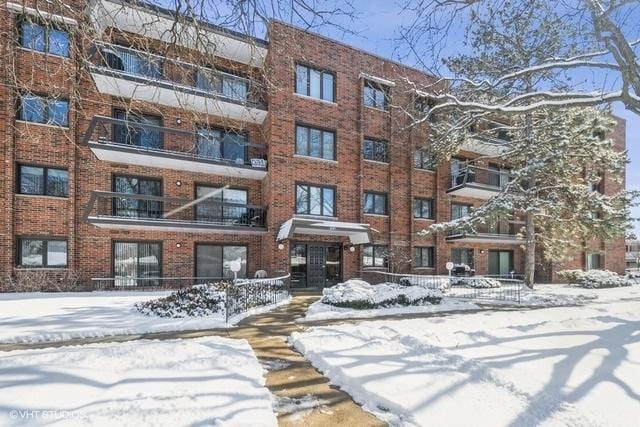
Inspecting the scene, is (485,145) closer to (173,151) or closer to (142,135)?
(173,151)

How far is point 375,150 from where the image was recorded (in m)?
18.8

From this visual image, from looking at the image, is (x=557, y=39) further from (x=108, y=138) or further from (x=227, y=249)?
(x=108, y=138)

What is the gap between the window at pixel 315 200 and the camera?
53.8ft

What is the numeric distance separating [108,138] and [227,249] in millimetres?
6664

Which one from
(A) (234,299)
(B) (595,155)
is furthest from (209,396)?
(B) (595,155)

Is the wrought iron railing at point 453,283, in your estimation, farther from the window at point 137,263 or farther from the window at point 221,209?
the window at point 137,263

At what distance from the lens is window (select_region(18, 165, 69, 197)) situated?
44.1 feet

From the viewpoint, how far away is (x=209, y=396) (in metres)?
4.02

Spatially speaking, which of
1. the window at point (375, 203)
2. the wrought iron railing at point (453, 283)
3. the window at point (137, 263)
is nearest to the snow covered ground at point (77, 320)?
the window at point (137, 263)

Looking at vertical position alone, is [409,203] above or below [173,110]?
below

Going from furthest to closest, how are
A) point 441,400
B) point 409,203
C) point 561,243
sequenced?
point 409,203, point 561,243, point 441,400

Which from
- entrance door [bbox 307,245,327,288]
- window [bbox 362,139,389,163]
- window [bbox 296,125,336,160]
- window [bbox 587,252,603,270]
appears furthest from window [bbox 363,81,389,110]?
window [bbox 587,252,603,270]

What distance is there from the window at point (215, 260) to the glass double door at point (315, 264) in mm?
2434

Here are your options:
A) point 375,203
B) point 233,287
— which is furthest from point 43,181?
point 375,203
